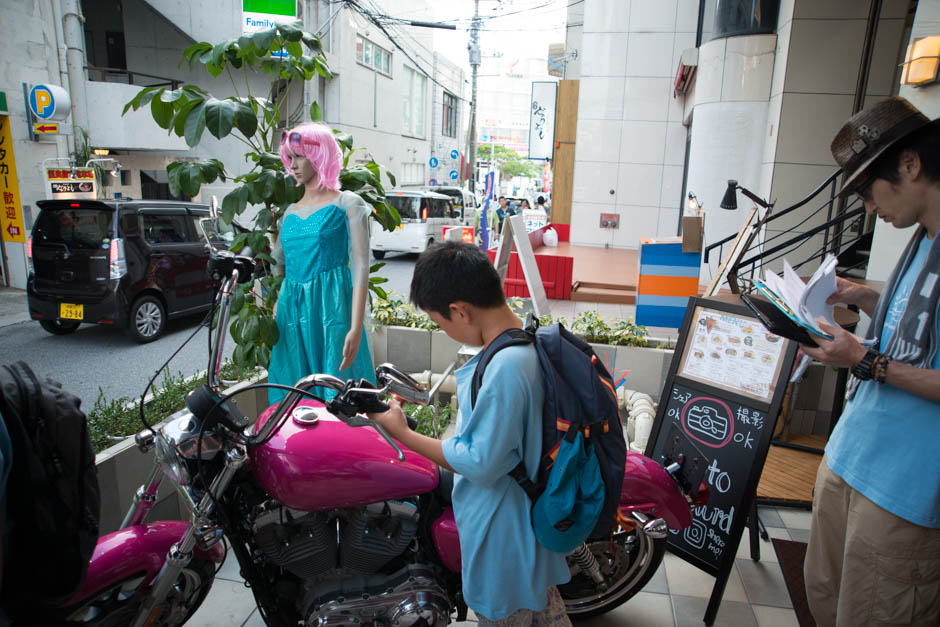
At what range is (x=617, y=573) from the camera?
8.04ft

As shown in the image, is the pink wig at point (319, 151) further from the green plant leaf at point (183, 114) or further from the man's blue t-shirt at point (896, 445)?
the man's blue t-shirt at point (896, 445)

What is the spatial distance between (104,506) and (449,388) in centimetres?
239

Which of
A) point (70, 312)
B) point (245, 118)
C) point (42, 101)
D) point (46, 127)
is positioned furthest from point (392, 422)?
point (46, 127)

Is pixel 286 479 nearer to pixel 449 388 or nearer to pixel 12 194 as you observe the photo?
pixel 449 388

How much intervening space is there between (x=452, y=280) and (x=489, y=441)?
0.42 meters

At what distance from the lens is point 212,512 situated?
181 cm

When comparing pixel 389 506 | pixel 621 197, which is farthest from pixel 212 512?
pixel 621 197

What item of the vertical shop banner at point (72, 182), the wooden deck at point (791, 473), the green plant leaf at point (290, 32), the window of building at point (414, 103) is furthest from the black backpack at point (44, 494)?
the window of building at point (414, 103)

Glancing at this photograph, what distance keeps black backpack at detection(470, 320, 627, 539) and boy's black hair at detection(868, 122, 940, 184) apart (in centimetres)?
92

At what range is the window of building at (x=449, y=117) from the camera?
36344 millimetres

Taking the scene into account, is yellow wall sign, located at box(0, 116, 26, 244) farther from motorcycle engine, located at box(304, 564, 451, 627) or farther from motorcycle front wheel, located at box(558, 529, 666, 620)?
motorcycle front wheel, located at box(558, 529, 666, 620)

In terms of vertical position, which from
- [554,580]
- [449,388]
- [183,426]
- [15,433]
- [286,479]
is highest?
[15,433]

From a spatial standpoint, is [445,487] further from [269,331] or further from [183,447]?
[269,331]

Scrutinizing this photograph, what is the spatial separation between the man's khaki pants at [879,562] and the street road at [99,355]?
543 centimetres
